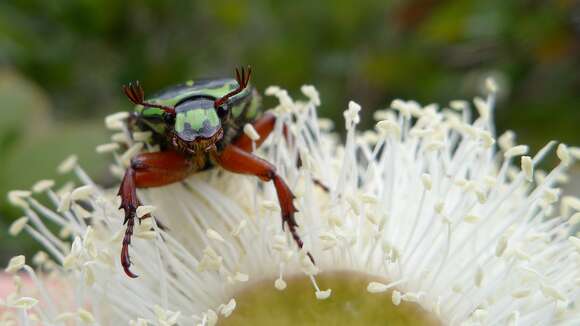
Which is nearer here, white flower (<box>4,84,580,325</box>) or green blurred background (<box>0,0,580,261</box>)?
white flower (<box>4,84,580,325</box>)

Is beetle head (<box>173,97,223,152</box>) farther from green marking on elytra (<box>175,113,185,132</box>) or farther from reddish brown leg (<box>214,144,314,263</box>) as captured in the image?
reddish brown leg (<box>214,144,314,263</box>)

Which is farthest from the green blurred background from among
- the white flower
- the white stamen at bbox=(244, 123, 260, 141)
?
the white stamen at bbox=(244, 123, 260, 141)

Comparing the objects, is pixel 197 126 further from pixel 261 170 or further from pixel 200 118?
pixel 261 170

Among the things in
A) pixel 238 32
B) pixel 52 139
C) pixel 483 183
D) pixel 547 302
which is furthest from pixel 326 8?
pixel 547 302

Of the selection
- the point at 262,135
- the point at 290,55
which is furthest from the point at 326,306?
the point at 290,55

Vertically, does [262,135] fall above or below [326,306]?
above

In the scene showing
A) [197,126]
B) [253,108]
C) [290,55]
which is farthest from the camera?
[290,55]

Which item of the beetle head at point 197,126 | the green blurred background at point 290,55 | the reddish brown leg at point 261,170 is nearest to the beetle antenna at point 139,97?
the beetle head at point 197,126
